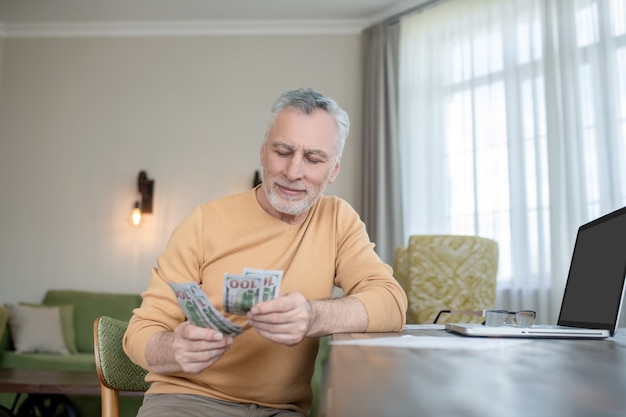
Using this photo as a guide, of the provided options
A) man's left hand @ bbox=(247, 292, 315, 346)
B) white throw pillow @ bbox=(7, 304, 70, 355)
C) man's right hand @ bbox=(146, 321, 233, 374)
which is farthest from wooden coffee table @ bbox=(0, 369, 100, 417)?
man's left hand @ bbox=(247, 292, 315, 346)

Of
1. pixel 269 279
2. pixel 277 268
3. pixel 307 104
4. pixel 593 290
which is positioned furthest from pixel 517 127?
pixel 269 279

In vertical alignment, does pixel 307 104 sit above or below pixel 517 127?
below

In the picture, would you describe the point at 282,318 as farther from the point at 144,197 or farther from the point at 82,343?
the point at 144,197

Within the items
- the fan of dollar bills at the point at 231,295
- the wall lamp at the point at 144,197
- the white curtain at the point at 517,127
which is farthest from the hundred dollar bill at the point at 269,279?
the wall lamp at the point at 144,197

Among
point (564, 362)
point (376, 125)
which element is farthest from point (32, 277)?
point (564, 362)

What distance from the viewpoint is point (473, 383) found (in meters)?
0.58

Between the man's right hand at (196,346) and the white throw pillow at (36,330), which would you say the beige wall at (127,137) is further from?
the man's right hand at (196,346)

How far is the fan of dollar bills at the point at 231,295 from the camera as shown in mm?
1156

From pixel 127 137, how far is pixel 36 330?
75.1 inches

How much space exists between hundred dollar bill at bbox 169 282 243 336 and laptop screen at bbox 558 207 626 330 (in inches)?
32.2

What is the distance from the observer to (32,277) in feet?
19.0

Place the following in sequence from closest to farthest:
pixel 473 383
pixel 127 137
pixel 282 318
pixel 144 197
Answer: pixel 473 383 → pixel 282 318 → pixel 144 197 → pixel 127 137

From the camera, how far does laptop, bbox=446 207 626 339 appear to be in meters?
1.33

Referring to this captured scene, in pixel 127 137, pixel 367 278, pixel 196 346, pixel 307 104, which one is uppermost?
pixel 127 137
